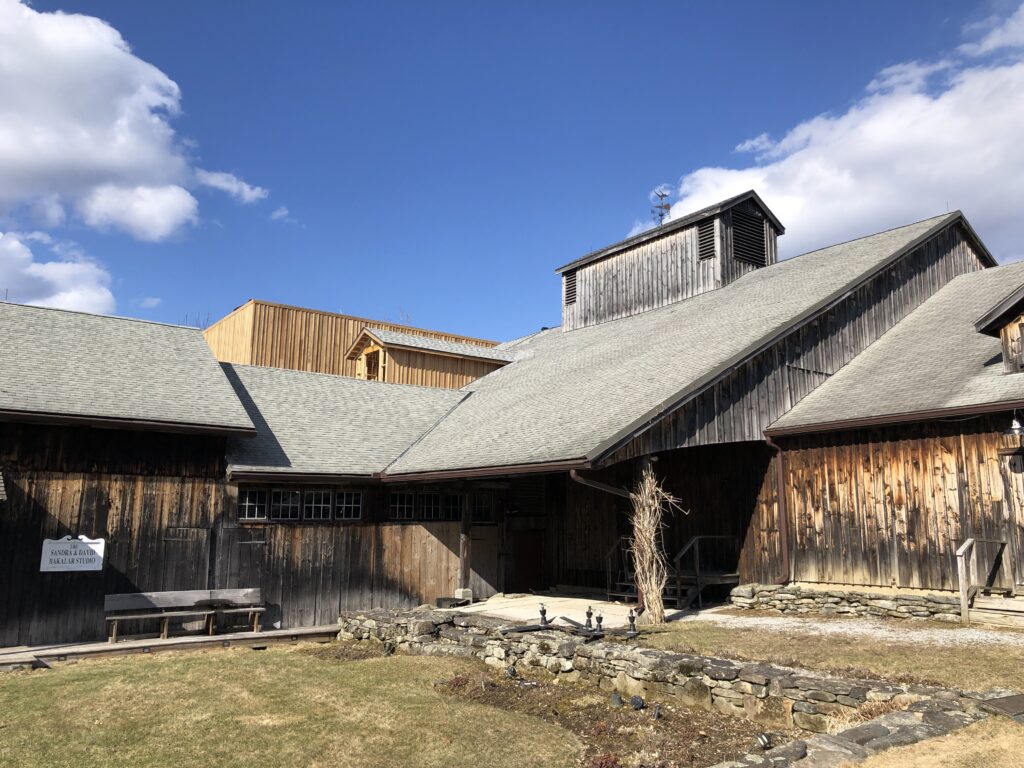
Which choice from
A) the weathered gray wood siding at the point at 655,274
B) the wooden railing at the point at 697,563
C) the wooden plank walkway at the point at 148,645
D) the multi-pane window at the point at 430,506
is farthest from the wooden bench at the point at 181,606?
the weathered gray wood siding at the point at 655,274

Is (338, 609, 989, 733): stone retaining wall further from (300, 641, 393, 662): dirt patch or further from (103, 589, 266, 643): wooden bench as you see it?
(103, 589, 266, 643): wooden bench

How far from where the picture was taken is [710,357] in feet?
51.8

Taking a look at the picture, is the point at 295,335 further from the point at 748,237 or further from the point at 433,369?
the point at 748,237

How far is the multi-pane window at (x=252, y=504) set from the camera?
15586 mm

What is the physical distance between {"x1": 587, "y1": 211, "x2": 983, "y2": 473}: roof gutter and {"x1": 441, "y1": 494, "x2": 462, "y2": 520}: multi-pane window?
652 cm

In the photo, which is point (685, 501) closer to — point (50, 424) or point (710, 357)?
point (710, 357)

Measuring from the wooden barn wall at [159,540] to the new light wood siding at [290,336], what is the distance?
13035 mm

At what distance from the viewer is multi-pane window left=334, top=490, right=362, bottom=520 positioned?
658 inches

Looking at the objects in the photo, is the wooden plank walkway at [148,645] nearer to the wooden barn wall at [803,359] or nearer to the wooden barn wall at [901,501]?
the wooden barn wall at [803,359]

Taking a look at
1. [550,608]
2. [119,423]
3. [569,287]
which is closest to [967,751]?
[550,608]

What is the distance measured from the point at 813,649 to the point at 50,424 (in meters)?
12.4

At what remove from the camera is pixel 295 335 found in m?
29.7

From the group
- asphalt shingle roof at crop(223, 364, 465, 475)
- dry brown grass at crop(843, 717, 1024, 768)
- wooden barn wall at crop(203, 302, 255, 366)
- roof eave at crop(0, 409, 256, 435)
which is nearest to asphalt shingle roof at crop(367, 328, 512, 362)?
asphalt shingle roof at crop(223, 364, 465, 475)

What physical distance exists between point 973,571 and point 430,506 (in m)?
10.5
